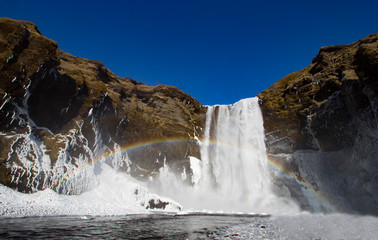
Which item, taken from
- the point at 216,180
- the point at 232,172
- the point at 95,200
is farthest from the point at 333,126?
the point at 95,200

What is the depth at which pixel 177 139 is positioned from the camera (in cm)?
3494

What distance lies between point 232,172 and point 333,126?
45.5 ft

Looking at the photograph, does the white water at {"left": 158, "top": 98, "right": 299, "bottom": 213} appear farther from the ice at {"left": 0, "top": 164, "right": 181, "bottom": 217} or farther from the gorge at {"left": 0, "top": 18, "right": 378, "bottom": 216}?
the ice at {"left": 0, "top": 164, "right": 181, "bottom": 217}

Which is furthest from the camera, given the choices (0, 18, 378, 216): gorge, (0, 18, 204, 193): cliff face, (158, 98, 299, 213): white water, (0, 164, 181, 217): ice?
(158, 98, 299, 213): white water

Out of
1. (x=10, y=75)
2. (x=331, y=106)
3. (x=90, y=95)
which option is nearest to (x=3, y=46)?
(x=10, y=75)

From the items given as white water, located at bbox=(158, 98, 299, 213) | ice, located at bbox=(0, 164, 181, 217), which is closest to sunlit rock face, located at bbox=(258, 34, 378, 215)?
white water, located at bbox=(158, 98, 299, 213)

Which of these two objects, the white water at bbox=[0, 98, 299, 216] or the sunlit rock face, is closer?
the sunlit rock face

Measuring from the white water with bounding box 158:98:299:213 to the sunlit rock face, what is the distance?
202 centimetres

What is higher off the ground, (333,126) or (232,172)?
(333,126)

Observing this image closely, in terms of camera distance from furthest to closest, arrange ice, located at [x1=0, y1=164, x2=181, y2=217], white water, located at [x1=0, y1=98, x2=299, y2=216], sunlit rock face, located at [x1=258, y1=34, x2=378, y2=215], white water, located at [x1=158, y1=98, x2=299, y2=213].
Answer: white water, located at [x1=158, y1=98, x2=299, y2=213], white water, located at [x1=0, y1=98, x2=299, y2=216], sunlit rock face, located at [x1=258, y1=34, x2=378, y2=215], ice, located at [x1=0, y1=164, x2=181, y2=217]

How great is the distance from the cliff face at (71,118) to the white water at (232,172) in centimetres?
287

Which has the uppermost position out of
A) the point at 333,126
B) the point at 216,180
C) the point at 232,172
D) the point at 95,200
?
the point at 333,126

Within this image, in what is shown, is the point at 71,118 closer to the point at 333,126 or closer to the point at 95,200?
Answer: the point at 95,200

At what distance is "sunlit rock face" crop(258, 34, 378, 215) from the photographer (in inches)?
880
